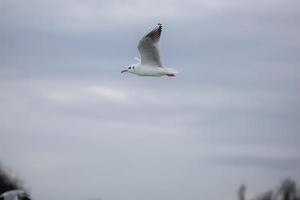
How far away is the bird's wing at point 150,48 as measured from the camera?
40.5 meters

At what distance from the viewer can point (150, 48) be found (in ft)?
135

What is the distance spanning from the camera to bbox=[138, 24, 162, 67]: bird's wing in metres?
40.5

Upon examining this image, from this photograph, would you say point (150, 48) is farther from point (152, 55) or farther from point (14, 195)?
point (14, 195)

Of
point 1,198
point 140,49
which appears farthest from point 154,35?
point 1,198

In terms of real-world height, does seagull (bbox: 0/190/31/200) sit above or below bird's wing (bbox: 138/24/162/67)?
below

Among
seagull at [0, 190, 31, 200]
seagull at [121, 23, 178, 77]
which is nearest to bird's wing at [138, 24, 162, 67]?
seagull at [121, 23, 178, 77]

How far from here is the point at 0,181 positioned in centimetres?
3609

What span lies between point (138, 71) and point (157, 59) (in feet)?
8.37

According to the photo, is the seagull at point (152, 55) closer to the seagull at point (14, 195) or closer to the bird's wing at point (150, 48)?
the bird's wing at point (150, 48)

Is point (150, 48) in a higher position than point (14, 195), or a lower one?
higher

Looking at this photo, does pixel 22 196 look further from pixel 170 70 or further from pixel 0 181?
pixel 170 70

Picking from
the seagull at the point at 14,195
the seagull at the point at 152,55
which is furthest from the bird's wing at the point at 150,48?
the seagull at the point at 14,195

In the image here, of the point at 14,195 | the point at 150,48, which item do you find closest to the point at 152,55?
the point at 150,48

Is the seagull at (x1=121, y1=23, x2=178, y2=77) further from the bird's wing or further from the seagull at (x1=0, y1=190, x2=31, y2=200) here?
the seagull at (x1=0, y1=190, x2=31, y2=200)
